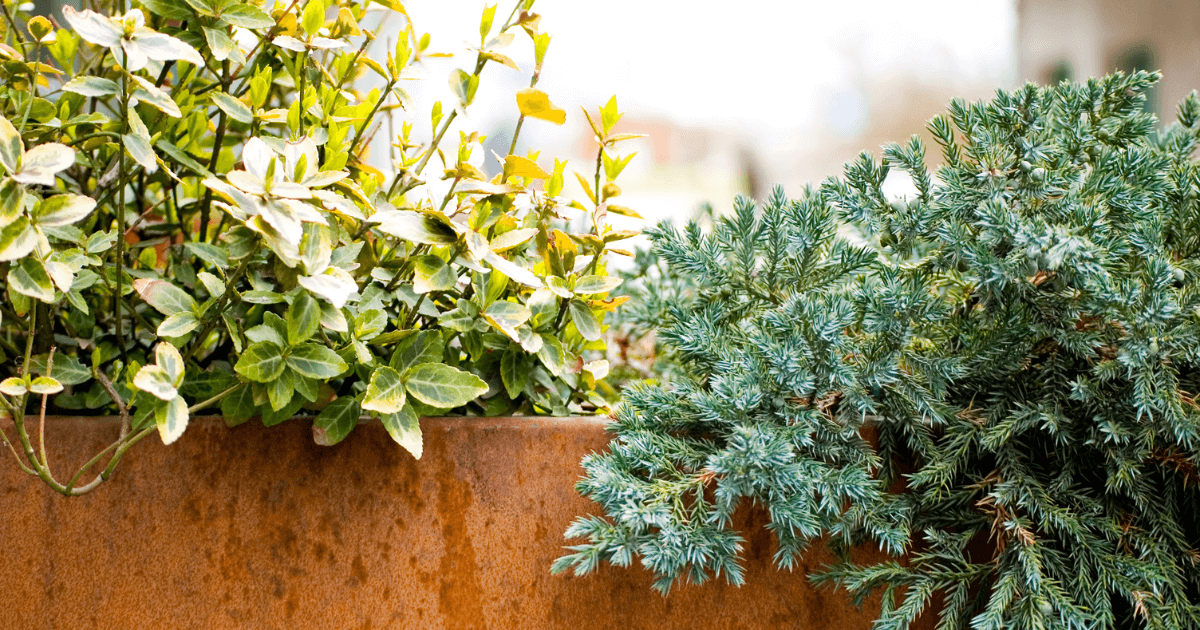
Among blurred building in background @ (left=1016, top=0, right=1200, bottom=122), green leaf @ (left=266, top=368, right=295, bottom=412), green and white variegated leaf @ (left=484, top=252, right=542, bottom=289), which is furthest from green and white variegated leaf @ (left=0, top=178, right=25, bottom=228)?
blurred building in background @ (left=1016, top=0, right=1200, bottom=122)

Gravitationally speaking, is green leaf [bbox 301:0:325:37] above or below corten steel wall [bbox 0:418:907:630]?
above

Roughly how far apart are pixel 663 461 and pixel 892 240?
28 centimetres

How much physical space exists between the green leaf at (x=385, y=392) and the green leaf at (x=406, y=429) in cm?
1

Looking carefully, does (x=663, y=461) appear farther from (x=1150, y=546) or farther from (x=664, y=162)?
(x=664, y=162)

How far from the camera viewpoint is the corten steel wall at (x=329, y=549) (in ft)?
2.20

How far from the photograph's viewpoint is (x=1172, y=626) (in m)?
0.57

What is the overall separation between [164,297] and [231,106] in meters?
0.19

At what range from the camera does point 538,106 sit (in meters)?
0.71

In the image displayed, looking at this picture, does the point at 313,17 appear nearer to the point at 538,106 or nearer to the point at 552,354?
the point at 538,106

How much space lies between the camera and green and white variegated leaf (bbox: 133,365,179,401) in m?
0.54

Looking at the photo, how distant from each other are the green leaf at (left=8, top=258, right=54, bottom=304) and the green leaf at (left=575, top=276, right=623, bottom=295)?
0.43 meters

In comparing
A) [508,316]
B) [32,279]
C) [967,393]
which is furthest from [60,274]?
[967,393]

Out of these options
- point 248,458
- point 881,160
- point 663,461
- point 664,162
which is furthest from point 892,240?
point 664,162

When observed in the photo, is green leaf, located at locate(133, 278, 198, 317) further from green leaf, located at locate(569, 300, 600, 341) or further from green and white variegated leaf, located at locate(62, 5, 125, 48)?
green leaf, located at locate(569, 300, 600, 341)
